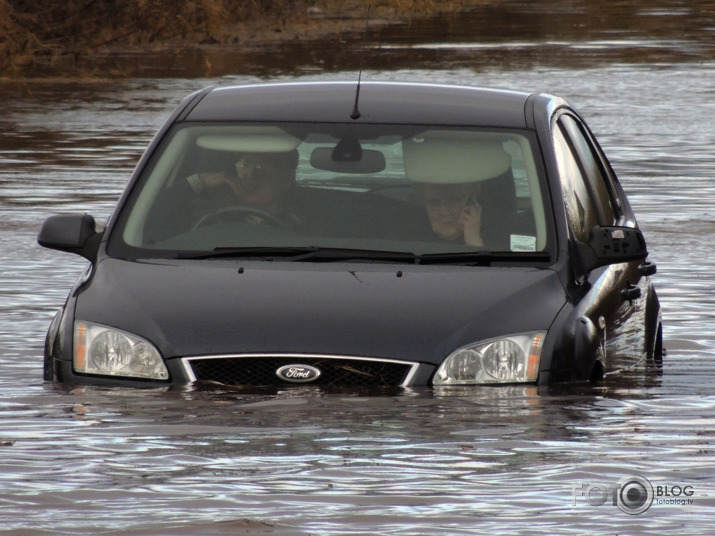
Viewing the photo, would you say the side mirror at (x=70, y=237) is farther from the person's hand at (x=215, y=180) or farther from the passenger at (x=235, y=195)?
the person's hand at (x=215, y=180)

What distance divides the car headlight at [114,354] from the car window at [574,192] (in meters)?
1.75

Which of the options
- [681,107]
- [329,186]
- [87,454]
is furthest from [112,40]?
[87,454]

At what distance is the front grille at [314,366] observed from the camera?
22.3ft

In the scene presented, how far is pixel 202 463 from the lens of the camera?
19.5 ft

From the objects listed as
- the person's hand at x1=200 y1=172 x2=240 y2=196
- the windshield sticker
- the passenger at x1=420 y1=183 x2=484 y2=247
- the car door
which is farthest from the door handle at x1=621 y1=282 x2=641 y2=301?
the person's hand at x1=200 y1=172 x2=240 y2=196

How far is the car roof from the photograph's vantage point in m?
7.98

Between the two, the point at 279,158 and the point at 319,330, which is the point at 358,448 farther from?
the point at 279,158

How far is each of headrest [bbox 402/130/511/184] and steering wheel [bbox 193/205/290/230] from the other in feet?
1.86

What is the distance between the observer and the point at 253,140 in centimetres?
800

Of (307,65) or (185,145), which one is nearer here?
(185,145)

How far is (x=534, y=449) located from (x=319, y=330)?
0.94 meters
